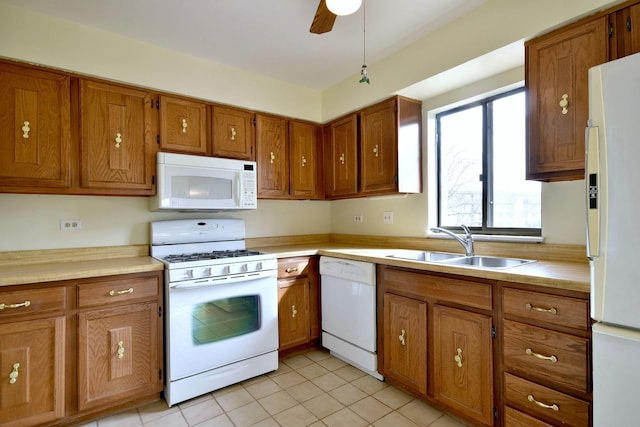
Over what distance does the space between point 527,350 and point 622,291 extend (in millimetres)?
579

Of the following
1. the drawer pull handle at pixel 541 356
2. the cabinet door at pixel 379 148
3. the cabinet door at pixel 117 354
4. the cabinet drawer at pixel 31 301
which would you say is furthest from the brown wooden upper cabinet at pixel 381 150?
the cabinet drawer at pixel 31 301

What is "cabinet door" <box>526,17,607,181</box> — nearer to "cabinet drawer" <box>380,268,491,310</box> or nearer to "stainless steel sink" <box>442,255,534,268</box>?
"stainless steel sink" <box>442,255,534,268</box>

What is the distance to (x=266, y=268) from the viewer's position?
8.09ft

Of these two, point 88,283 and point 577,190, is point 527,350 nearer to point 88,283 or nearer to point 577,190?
point 577,190

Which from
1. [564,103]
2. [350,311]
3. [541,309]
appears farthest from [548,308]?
[350,311]

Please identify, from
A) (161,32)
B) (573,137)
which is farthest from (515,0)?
(161,32)

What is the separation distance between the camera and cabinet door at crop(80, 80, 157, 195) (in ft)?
7.06

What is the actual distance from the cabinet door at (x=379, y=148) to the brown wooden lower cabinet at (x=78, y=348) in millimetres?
1818

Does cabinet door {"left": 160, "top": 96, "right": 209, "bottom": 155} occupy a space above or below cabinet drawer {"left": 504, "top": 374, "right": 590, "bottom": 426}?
above

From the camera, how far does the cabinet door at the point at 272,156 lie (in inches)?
115

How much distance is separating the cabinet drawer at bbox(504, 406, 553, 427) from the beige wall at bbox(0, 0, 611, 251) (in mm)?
1014

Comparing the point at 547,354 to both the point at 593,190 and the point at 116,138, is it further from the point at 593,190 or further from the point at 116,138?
the point at 116,138

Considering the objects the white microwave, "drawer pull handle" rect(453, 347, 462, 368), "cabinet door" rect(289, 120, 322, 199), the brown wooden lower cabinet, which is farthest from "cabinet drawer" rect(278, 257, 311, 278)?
"drawer pull handle" rect(453, 347, 462, 368)

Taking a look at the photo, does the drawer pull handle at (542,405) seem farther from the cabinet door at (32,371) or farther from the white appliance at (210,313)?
the cabinet door at (32,371)
